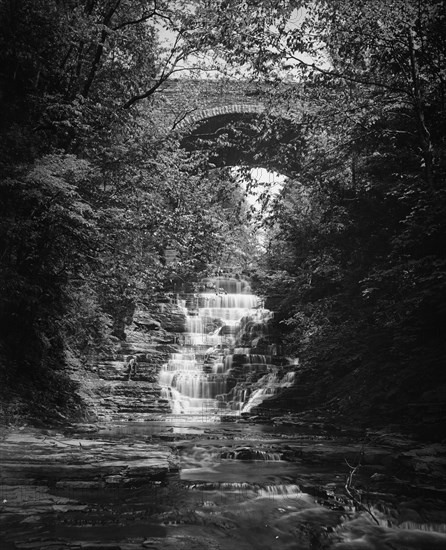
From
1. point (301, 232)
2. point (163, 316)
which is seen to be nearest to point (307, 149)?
point (301, 232)

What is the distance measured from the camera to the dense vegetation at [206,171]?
830 cm

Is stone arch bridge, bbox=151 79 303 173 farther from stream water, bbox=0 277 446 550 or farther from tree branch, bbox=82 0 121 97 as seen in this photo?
stream water, bbox=0 277 446 550

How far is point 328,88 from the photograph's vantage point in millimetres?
9828

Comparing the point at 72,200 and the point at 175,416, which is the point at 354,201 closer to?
the point at 72,200

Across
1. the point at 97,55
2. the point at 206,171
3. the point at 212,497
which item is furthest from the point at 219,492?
the point at 97,55

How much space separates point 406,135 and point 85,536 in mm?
10440

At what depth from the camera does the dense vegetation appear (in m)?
8.30

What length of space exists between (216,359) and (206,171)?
35.7ft

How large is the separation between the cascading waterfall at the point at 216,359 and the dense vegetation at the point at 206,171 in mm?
4109

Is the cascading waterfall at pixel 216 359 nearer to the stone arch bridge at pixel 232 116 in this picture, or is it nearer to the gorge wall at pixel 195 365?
the gorge wall at pixel 195 365

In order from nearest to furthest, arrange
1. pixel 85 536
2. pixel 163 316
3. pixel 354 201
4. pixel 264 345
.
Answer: pixel 85 536
pixel 354 201
pixel 264 345
pixel 163 316

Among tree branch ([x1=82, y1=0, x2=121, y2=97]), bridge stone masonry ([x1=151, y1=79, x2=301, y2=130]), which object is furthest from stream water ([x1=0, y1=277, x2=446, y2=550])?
tree branch ([x1=82, y1=0, x2=121, y2=97])

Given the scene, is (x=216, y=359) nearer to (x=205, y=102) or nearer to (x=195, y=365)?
(x=195, y=365)

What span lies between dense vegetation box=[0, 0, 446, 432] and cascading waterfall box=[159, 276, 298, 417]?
4109 mm
